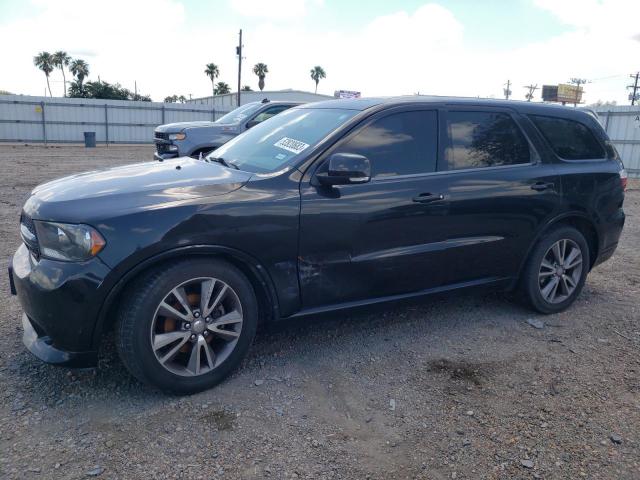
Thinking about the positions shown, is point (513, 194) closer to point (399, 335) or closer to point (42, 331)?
point (399, 335)

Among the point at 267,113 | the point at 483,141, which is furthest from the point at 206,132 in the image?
the point at 483,141

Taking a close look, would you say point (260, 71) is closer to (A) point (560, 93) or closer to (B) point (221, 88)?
(B) point (221, 88)

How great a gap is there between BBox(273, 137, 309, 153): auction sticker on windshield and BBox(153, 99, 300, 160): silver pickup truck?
6.04 meters

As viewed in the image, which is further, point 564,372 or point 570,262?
point 570,262

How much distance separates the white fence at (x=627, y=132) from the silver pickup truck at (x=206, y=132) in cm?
1226

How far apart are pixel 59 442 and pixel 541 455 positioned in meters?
2.46

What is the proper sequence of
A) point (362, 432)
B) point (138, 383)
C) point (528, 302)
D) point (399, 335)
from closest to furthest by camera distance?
1. point (362, 432)
2. point (138, 383)
3. point (399, 335)
4. point (528, 302)

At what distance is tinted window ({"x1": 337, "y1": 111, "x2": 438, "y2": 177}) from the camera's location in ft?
12.0

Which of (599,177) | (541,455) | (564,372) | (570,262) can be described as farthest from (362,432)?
(599,177)

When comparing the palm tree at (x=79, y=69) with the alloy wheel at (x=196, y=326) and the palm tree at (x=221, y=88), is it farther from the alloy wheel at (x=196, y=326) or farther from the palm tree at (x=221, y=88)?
the alloy wheel at (x=196, y=326)

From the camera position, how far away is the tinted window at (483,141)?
13.2 feet

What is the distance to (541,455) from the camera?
8.92ft

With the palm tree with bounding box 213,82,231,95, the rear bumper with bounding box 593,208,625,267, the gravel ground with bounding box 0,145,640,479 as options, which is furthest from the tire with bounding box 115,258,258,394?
the palm tree with bounding box 213,82,231,95

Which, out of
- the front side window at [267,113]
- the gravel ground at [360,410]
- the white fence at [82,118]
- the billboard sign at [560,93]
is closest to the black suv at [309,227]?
the gravel ground at [360,410]
